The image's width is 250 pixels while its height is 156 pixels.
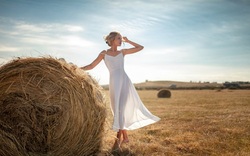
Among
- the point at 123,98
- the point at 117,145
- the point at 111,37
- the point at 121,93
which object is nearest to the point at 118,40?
the point at 111,37

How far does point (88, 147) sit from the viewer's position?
5047 millimetres

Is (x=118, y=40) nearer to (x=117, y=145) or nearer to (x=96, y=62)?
(x=96, y=62)

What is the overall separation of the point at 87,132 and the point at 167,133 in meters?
2.70

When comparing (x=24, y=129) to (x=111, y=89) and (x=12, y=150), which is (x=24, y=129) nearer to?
(x=12, y=150)

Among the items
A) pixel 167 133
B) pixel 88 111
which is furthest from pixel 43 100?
pixel 167 133

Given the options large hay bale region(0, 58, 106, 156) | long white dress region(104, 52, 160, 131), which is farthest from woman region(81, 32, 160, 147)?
large hay bale region(0, 58, 106, 156)

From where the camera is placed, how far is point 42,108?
461 cm

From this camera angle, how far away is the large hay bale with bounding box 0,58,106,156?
14.9 ft

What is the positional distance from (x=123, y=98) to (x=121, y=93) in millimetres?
109

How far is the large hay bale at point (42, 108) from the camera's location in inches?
179

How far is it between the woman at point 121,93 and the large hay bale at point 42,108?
1.03m

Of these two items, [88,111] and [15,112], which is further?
[88,111]

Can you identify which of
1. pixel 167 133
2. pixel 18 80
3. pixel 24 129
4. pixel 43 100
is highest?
pixel 18 80

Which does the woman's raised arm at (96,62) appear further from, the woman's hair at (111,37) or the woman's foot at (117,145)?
the woman's foot at (117,145)
